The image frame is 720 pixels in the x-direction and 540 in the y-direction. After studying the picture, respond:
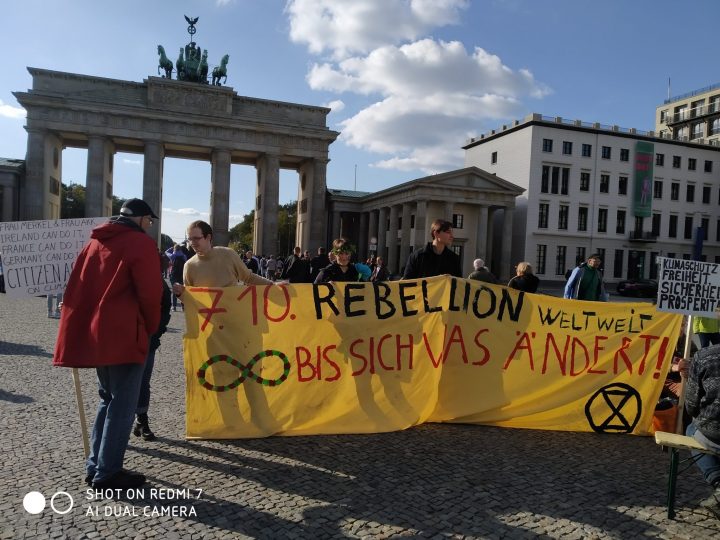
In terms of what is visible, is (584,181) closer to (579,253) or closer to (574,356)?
(579,253)

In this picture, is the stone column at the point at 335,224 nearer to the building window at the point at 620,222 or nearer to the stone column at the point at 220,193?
the stone column at the point at 220,193

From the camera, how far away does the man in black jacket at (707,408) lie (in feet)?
12.3

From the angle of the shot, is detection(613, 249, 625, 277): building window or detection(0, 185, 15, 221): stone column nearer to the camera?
detection(0, 185, 15, 221): stone column

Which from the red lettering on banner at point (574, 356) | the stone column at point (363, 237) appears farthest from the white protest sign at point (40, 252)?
the stone column at point (363, 237)

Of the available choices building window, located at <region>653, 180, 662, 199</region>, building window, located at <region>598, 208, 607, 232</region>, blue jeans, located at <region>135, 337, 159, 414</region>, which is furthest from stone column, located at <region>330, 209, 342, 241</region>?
blue jeans, located at <region>135, 337, 159, 414</region>

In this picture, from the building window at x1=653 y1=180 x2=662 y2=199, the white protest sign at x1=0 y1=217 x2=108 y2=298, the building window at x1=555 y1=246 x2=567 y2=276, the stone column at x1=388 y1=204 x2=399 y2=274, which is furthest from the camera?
the building window at x1=653 y1=180 x2=662 y2=199

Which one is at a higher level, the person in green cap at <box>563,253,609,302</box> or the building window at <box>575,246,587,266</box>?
the building window at <box>575,246,587,266</box>

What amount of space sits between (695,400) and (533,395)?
2151 mm

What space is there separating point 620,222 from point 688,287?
57912 mm

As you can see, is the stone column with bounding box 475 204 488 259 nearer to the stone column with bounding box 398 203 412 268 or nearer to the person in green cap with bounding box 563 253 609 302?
the stone column with bounding box 398 203 412 268

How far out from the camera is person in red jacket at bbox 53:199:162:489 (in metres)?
3.83

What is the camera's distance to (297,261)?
51.2 ft

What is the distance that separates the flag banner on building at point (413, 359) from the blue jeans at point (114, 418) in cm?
108

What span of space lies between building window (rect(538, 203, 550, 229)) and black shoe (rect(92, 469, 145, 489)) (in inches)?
2163
